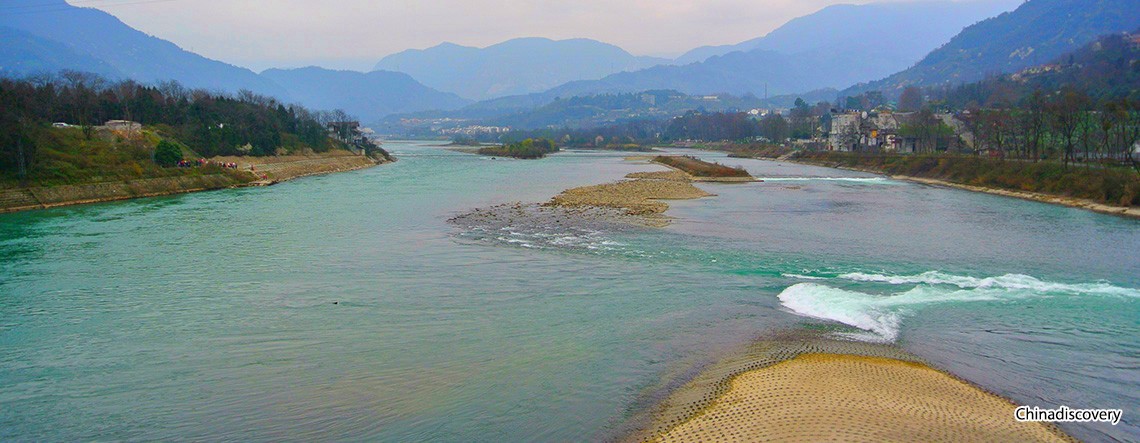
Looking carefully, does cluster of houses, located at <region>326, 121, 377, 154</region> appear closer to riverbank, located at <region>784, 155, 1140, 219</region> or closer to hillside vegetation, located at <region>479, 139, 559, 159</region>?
hillside vegetation, located at <region>479, 139, 559, 159</region>

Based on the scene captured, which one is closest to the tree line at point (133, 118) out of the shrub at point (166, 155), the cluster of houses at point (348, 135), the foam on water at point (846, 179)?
the shrub at point (166, 155)

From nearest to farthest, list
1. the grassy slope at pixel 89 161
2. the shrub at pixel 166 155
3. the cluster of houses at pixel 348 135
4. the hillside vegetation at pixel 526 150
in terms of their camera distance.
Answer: the grassy slope at pixel 89 161
the shrub at pixel 166 155
the cluster of houses at pixel 348 135
the hillside vegetation at pixel 526 150

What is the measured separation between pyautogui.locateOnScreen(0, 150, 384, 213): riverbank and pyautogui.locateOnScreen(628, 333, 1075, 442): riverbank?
33.2 metres

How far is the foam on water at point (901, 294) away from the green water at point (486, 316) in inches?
3.3

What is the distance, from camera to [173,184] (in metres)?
40.2

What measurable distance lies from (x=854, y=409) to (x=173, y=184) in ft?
135

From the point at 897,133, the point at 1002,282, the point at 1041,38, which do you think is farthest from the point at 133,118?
the point at 1041,38

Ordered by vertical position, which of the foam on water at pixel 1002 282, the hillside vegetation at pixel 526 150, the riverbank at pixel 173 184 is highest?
the hillside vegetation at pixel 526 150

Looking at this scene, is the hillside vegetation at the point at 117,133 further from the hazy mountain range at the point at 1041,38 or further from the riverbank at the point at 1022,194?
the hazy mountain range at the point at 1041,38

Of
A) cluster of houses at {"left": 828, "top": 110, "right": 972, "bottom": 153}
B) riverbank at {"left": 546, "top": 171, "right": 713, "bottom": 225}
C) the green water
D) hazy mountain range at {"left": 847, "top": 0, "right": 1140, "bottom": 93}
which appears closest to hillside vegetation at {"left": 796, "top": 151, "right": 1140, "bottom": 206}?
the green water

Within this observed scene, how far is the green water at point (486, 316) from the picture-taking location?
9.21 m

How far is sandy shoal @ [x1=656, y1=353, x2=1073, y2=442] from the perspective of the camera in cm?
793

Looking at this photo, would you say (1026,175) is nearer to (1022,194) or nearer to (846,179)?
(1022,194)

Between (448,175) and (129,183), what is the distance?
953 inches
